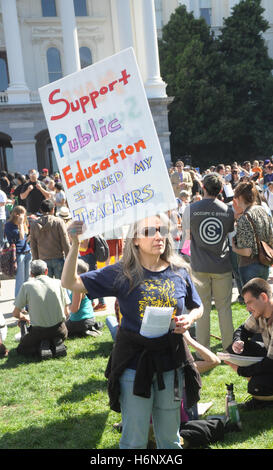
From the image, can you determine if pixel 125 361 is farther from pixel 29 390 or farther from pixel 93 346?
pixel 93 346

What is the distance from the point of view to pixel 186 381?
10.3 feet

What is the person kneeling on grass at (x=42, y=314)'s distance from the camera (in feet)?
19.8

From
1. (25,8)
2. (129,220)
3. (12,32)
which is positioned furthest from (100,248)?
(25,8)

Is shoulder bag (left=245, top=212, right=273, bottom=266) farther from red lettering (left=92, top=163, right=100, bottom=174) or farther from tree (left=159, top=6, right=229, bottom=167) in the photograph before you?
tree (left=159, top=6, right=229, bottom=167)

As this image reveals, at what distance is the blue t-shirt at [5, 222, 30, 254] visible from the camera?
8234 millimetres

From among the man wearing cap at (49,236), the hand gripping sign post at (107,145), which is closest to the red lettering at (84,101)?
the hand gripping sign post at (107,145)

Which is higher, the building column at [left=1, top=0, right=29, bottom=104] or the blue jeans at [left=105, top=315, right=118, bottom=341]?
the building column at [left=1, top=0, right=29, bottom=104]

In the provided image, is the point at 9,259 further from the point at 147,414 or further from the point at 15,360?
the point at 147,414

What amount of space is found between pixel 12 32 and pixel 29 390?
82.9 ft

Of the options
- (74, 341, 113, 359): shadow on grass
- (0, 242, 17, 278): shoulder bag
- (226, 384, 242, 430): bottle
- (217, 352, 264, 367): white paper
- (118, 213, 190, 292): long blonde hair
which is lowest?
(74, 341, 113, 359): shadow on grass

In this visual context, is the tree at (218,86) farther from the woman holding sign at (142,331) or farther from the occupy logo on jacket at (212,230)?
the woman holding sign at (142,331)

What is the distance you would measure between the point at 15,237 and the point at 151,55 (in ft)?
72.8

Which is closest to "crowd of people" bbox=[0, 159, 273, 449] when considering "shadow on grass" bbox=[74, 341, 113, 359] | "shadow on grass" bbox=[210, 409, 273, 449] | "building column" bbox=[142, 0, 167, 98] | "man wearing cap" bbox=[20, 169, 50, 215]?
"shadow on grass" bbox=[210, 409, 273, 449]

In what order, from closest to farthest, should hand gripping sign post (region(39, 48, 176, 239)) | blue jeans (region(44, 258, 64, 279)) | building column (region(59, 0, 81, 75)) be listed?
hand gripping sign post (region(39, 48, 176, 239)) < blue jeans (region(44, 258, 64, 279)) < building column (region(59, 0, 81, 75))
